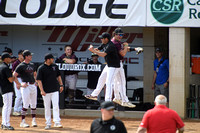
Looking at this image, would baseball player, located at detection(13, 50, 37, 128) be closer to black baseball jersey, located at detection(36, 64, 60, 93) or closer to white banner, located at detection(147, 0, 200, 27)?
black baseball jersey, located at detection(36, 64, 60, 93)

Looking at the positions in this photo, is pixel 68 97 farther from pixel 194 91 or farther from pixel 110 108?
pixel 110 108

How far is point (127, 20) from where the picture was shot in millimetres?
14312

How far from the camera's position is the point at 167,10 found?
1412cm

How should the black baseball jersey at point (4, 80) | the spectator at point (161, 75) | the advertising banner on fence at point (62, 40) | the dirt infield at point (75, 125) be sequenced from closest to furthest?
the black baseball jersey at point (4, 80) → the dirt infield at point (75, 125) → the spectator at point (161, 75) → the advertising banner on fence at point (62, 40)

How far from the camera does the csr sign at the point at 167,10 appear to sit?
14078 millimetres

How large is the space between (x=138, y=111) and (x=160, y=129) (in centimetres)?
806

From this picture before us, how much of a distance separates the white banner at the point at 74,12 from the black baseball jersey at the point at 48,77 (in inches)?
131

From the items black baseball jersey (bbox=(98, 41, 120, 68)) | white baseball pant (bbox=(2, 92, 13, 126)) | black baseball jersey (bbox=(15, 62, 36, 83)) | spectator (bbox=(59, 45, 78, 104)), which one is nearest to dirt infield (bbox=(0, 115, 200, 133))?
white baseball pant (bbox=(2, 92, 13, 126))

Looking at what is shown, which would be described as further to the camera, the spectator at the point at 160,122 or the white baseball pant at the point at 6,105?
the white baseball pant at the point at 6,105

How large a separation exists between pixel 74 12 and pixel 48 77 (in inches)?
143

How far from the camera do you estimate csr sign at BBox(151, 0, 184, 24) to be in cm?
1408

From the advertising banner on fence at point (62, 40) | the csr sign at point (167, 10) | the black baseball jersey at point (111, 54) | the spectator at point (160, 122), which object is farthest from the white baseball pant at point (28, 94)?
the spectator at point (160, 122)

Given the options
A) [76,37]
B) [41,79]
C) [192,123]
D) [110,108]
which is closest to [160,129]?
[110,108]

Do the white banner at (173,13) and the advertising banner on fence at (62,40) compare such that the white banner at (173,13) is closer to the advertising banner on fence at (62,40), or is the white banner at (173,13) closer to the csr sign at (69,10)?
the csr sign at (69,10)
